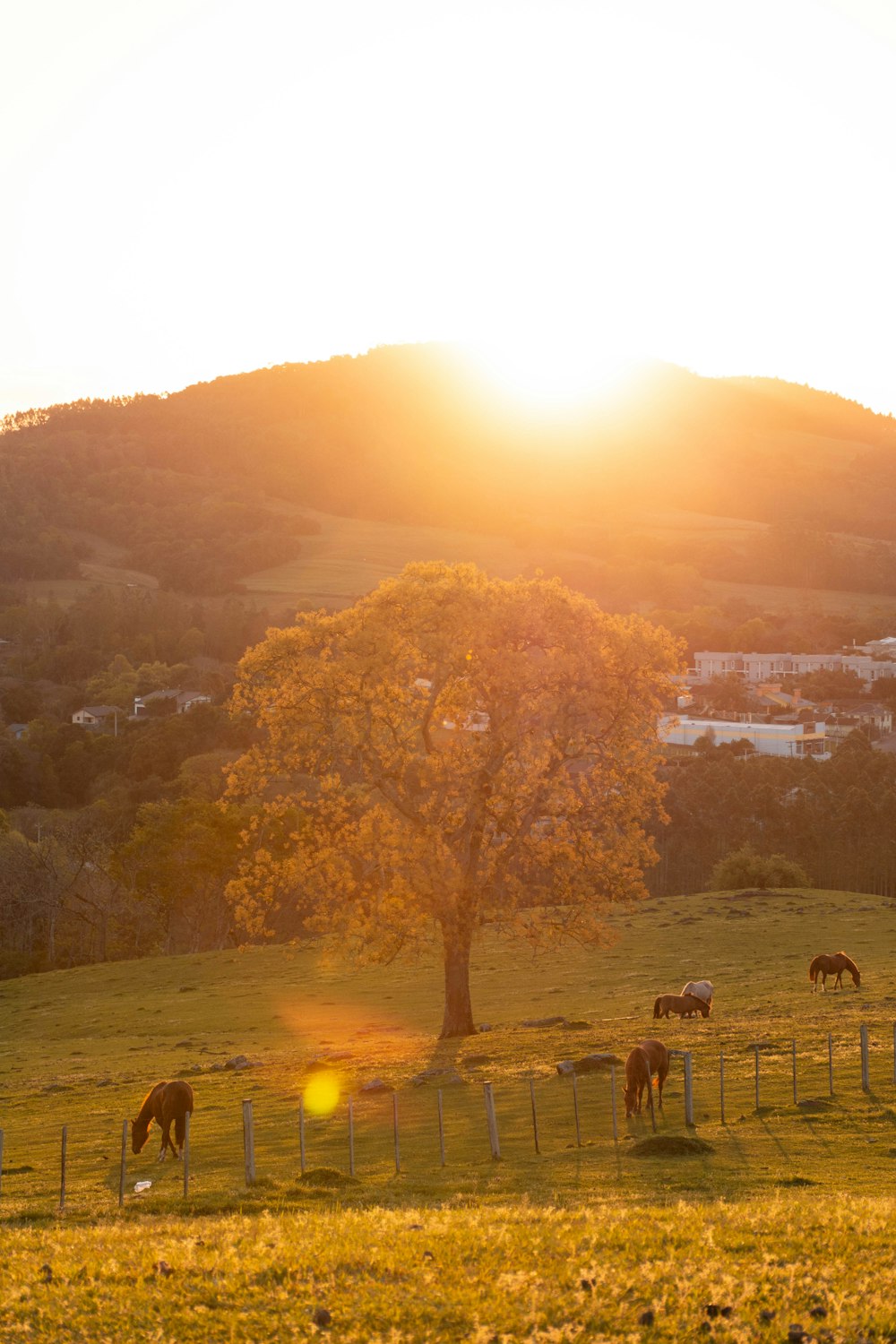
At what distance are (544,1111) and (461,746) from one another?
1464 cm

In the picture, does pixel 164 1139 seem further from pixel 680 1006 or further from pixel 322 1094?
pixel 680 1006

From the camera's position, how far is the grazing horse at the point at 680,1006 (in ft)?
134

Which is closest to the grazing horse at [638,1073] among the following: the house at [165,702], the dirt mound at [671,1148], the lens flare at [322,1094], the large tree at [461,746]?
the dirt mound at [671,1148]

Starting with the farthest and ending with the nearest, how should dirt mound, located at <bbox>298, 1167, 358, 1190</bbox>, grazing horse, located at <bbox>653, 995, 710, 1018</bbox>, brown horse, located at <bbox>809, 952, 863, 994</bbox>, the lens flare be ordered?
brown horse, located at <bbox>809, 952, 863, 994</bbox> < grazing horse, located at <bbox>653, 995, 710, 1018</bbox> < the lens flare < dirt mound, located at <bbox>298, 1167, 358, 1190</bbox>

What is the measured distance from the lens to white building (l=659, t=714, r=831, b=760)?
128m

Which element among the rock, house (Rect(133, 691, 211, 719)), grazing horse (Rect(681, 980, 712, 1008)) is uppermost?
house (Rect(133, 691, 211, 719))

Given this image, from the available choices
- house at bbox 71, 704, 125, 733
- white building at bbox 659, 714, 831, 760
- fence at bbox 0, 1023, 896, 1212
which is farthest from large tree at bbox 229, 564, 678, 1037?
house at bbox 71, 704, 125, 733

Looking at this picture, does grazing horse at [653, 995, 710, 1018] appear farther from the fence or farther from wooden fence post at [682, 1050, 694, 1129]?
wooden fence post at [682, 1050, 694, 1129]

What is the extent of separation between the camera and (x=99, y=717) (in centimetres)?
14712

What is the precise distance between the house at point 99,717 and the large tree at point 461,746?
104 m

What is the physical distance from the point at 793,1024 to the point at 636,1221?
23602 millimetres

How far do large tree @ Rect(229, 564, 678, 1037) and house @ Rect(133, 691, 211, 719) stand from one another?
349 ft

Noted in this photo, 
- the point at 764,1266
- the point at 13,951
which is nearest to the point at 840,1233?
the point at 764,1266

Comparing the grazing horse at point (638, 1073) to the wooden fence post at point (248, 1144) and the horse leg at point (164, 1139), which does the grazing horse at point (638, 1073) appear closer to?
the wooden fence post at point (248, 1144)
